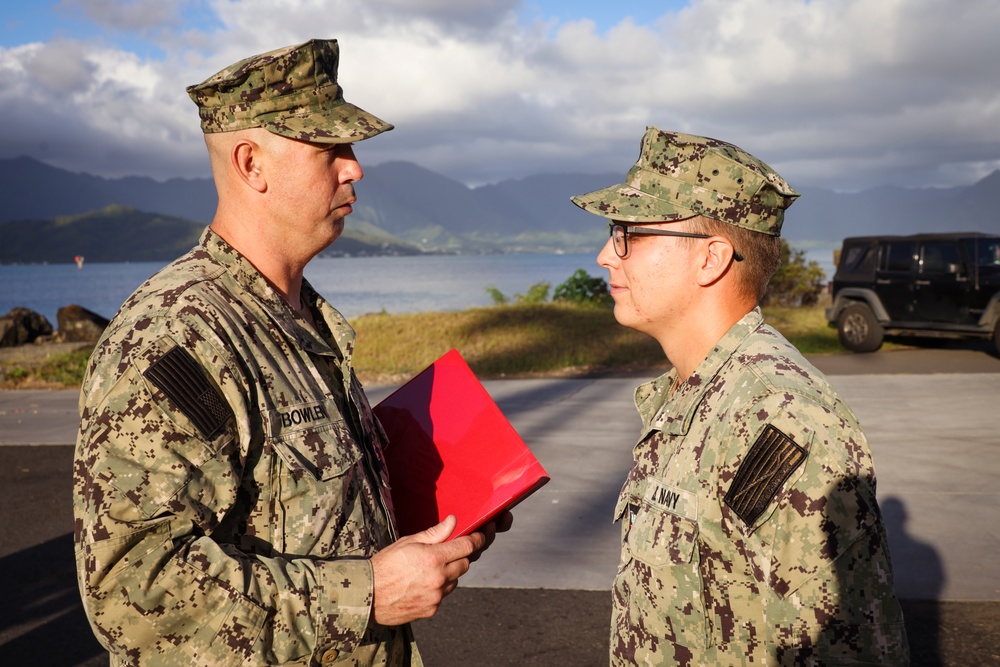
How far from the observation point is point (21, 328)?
18.0 meters

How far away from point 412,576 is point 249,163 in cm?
112

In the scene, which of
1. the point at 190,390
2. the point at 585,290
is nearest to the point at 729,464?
the point at 190,390

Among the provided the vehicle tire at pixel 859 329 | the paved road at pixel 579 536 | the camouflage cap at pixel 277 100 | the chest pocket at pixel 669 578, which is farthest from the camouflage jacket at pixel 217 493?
the vehicle tire at pixel 859 329

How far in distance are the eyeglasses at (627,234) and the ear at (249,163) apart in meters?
0.97

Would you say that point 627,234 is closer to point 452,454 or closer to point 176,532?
point 452,454

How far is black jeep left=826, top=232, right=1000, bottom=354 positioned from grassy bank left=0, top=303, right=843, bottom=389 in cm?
84

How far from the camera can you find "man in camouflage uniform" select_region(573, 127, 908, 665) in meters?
1.73

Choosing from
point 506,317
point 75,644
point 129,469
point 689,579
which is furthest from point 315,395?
point 506,317

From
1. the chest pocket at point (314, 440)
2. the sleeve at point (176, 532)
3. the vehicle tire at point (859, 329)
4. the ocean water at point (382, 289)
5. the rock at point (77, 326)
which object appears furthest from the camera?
the ocean water at point (382, 289)

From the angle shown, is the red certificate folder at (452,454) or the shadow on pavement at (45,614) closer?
the red certificate folder at (452,454)

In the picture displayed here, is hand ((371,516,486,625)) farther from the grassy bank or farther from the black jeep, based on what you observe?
the black jeep

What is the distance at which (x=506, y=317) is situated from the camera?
52.8 feet

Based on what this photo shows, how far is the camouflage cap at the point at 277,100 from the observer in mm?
2096

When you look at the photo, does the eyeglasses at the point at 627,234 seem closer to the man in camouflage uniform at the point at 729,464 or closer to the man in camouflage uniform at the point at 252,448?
the man in camouflage uniform at the point at 729,464
